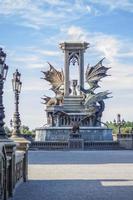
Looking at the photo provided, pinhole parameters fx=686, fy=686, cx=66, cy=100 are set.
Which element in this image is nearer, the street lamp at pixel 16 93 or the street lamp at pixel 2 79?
the street lamp at pixel 2 79

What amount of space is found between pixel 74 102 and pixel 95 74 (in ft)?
19.5

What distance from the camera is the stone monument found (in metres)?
85.8

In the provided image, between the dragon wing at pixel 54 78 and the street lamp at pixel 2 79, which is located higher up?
the dragon wing at pixel 54 78

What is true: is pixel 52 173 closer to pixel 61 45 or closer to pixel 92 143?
pixel 92 143

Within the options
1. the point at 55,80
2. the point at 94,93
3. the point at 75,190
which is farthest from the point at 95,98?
the point at 75,190

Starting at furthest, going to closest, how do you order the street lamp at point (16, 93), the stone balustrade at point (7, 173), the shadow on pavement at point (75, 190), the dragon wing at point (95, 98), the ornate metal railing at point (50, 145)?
1. the dragon wing at point (95, 98)
2. the ornate metal railing at point (50, 145)
3. the street lamp at point (16, 93)
4. the shadow on pavement at point (75, 190)
5. the stone balustrade at point (7, 173)

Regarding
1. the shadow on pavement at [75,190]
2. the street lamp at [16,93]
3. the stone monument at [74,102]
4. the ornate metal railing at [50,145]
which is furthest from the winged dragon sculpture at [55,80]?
the shadow on pavement at [75,190]

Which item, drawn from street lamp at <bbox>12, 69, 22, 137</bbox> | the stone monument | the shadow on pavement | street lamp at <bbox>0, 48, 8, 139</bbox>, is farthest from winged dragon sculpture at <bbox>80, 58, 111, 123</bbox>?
street lamp at <bbox>0, 48, 8, 139</bbox>

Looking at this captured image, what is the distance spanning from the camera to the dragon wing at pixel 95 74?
315 ft

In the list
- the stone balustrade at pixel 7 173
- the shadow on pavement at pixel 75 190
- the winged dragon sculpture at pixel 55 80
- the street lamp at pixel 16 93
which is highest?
the winged dragon sculpture at pixel 55 80

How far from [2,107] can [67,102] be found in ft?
245

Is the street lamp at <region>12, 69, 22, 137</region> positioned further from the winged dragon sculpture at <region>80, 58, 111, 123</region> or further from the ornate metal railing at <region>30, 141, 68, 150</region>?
the winged dragon sculpture at <region>80, 58, 111, 123</region>

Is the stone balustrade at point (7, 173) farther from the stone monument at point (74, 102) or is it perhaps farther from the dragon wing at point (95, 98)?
the dragon wing at point (95, 98)

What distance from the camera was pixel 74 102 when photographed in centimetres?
9288
